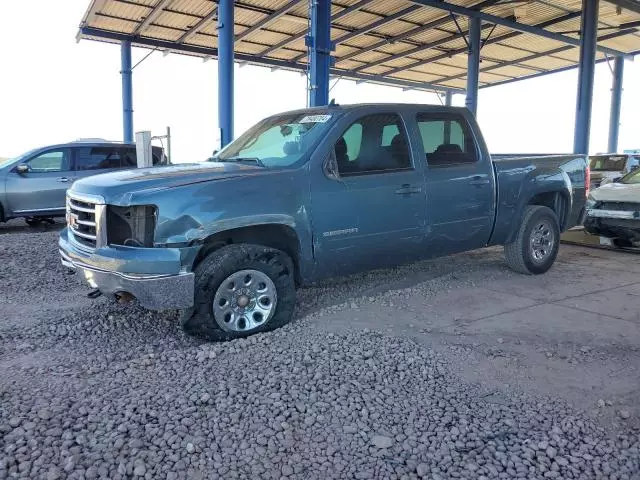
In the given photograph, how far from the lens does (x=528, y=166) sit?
636 centimetres

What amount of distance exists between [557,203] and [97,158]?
336 inches

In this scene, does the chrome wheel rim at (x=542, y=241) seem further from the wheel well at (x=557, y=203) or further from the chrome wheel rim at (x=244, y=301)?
the chrome wheel rim at (x=244, y=301)

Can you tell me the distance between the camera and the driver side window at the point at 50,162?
10.5 metres

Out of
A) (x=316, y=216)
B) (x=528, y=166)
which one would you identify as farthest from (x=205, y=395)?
(x=528, y=166)

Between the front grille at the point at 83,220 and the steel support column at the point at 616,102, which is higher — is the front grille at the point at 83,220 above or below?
below

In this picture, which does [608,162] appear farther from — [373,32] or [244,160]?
[244,160]

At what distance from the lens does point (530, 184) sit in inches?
251

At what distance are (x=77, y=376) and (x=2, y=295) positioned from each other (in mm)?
2644

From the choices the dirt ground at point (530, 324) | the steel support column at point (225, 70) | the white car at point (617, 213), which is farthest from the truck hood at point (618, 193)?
the steel support column at point (225, 70)

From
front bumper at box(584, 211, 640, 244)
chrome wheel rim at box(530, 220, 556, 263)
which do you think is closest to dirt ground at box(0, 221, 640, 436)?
chrome wheel rim at box(530, 220, 556, 263)

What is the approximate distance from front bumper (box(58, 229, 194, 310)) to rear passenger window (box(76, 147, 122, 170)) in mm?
7633

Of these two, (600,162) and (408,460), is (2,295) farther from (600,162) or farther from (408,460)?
(600,162)

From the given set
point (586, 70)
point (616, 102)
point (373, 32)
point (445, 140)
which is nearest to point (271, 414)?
point (445, 140)

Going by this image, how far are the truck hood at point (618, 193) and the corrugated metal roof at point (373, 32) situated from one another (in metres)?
8.68
